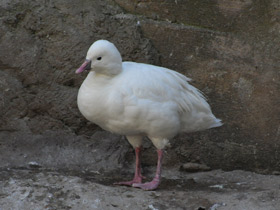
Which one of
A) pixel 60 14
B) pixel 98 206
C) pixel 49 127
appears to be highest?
pixel 60 14

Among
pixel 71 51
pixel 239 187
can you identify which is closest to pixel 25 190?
pixel 71 51

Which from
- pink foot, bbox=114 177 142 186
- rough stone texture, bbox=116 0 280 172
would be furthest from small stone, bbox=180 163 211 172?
pink foot, bbox=114 177 142 186

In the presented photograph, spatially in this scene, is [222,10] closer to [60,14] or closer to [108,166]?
[60,14]

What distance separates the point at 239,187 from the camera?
550 centimetres

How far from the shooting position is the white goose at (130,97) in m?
4.75

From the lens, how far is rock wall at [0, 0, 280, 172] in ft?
18.7

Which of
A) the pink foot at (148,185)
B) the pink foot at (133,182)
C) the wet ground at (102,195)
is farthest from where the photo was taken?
the pink foot at (133,182)

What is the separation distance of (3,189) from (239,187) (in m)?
2.42

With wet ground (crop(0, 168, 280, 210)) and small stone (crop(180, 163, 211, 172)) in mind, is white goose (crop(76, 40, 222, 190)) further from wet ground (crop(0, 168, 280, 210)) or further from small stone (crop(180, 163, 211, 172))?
small stone (crop(180, 163, 211, 172))

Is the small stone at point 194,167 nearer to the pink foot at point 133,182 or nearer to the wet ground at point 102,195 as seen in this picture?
the wet ground at point 102,195

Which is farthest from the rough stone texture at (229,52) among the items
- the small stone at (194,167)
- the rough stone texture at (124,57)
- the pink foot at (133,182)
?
the pink foot at (133,182)

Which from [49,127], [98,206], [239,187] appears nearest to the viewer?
[98,206]

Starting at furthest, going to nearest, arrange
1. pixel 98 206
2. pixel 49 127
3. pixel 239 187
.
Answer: pixel 49 127 → pixel 239 187 → pixel 98 206

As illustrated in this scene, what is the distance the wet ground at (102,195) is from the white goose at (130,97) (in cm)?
33
